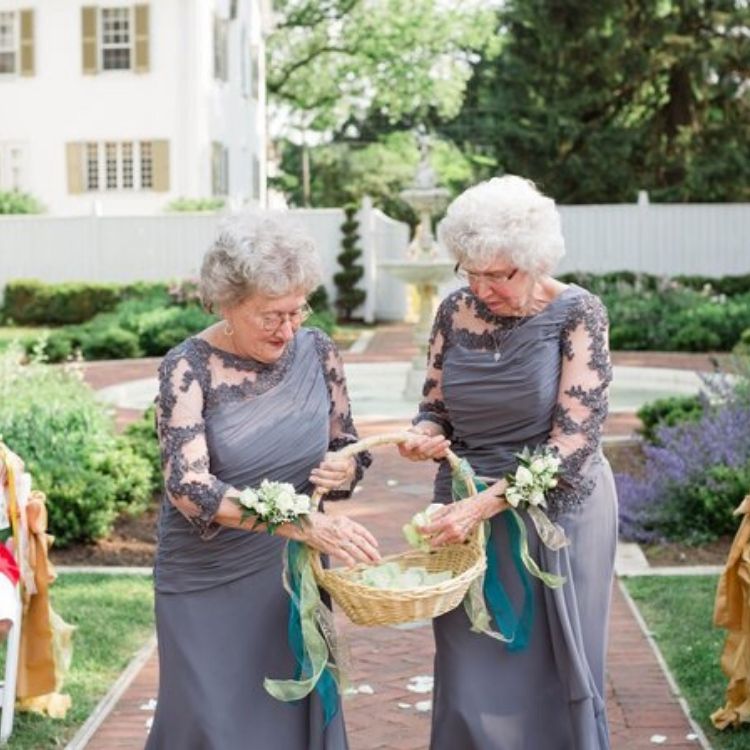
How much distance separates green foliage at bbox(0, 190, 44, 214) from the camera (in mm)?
27734

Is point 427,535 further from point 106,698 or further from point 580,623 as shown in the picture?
point 106,698

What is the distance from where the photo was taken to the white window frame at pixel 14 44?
95.9 feet

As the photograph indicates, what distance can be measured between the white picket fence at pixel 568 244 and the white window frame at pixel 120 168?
3.03 m

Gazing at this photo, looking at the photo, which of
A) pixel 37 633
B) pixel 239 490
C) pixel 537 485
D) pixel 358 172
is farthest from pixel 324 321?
pixel 358 172

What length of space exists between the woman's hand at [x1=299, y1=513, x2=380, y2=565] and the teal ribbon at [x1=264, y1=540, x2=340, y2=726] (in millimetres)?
93

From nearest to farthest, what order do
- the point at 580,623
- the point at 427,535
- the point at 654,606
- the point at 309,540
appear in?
1. the point at 309,540
2. the point at 427,535
3. the point at 580,623
4. the point at 654,606

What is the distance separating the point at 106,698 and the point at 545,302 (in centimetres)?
259

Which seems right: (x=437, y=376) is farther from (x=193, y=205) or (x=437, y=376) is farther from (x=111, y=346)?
(x=193, y=205)

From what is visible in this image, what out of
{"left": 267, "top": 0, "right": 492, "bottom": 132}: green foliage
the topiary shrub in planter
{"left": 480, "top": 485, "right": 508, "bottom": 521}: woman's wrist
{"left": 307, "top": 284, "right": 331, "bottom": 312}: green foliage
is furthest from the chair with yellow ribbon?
{"left": 267, "top": 0, "right": 492, "bottom": 132}: green foliage

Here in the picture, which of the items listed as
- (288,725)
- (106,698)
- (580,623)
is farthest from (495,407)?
(106,698)

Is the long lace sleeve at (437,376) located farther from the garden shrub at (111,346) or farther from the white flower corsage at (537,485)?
the garden shrub at (111,346)

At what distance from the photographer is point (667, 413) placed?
1088cm

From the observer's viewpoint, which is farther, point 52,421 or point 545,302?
point 52,421

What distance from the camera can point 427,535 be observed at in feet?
13.6
